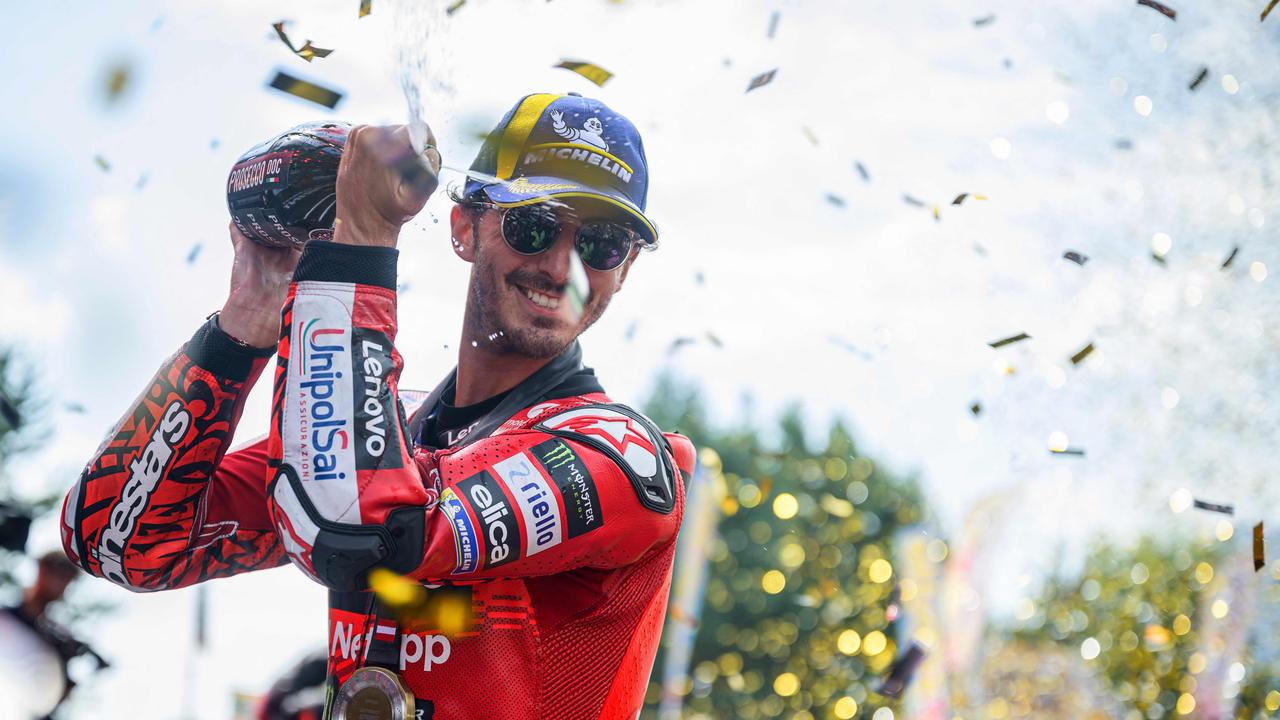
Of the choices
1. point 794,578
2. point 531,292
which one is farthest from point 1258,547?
point 794,578

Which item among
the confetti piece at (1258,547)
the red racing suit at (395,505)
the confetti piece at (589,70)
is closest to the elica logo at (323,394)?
the red racing suit at (395,505)

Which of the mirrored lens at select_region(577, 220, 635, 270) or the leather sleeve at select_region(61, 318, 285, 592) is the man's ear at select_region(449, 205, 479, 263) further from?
the leather sleeve at select_region(61, 318, 285, 592)

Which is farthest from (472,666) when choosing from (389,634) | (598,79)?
(598,79)

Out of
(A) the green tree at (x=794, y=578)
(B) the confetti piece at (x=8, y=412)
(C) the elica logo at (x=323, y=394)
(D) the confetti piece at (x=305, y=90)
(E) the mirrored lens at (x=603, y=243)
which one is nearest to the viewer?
(C) the elica logo at (x=323, y=394)

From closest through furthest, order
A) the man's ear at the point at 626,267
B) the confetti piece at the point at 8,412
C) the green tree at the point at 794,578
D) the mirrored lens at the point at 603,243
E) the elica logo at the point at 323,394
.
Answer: the elica logo at the point at 323,394, the mirrored lens at the point at 603,243, the man's ear at the point at 626,267, the confetti piece at the point at 8,412, the green tree at the point at 794,578

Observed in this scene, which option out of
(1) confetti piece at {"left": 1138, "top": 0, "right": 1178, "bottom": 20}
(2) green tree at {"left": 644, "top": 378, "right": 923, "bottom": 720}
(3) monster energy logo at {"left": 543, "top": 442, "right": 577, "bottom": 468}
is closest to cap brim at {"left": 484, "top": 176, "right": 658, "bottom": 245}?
(3) monster energy logo at {"left": 543, "top": 442, "right": 577, "bottom": 468}

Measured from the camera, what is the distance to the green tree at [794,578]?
105 feet

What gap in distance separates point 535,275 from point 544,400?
0.32 metres

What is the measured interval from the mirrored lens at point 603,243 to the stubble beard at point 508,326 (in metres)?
0.12

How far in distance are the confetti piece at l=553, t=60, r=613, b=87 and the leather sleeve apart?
110 cm

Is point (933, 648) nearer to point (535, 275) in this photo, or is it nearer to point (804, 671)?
point (804, 671)

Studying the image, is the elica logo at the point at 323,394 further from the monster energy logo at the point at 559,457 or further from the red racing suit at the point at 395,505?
the monster energy logo at the point at 559,457

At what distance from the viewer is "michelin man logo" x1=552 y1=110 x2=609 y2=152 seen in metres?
2.88

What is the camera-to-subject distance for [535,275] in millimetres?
2842
